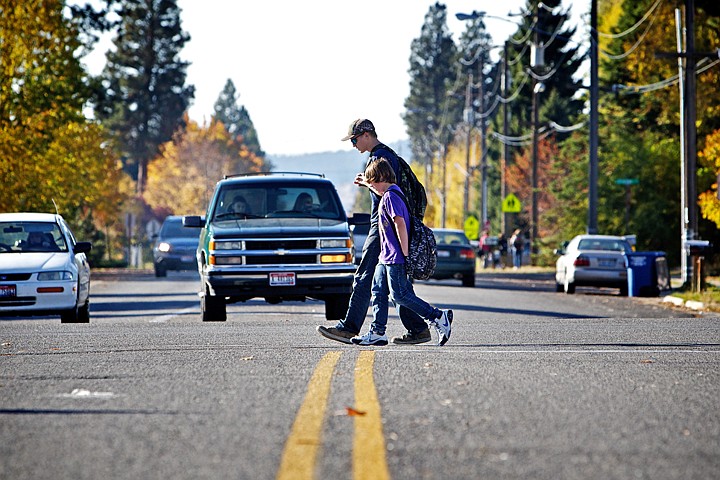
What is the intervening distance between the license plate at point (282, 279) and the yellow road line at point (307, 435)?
6918 millimetres

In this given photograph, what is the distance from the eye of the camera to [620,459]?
577 centimetres

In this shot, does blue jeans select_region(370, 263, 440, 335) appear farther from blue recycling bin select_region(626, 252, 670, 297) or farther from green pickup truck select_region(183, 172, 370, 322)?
blue recycling bin select_region(626, 252, 670, 297)

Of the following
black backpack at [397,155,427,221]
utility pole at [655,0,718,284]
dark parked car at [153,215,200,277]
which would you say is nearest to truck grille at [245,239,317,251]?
black backpack at [397,155,427,221]

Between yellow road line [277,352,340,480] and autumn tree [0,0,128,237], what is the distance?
27.9m

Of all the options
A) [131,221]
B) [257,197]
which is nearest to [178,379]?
[257,197]

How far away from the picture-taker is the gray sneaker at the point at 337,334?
11.5m

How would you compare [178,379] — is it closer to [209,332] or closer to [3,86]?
[209,332]

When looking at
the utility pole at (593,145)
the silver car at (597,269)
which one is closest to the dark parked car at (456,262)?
the silver car at (597,269)

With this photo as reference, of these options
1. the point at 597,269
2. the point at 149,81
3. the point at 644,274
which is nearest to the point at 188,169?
the point at 149,81

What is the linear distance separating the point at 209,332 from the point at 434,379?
5.85 m

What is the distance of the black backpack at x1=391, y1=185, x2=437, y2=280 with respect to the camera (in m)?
11.2

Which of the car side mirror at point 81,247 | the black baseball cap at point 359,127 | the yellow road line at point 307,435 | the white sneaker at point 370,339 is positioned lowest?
the yellow road line at point 307,435

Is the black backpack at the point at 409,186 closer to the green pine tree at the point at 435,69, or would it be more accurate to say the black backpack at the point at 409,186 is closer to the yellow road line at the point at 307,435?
the yellow road line at the point at 307,435

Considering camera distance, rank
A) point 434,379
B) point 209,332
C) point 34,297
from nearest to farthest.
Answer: point 434,379
point 209,332
point 34,297
